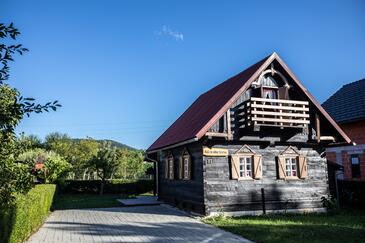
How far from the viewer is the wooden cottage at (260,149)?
16.0m

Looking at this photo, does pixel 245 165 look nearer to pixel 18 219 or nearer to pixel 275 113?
pixel 275 113

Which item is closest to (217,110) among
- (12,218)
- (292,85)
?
(292,85)

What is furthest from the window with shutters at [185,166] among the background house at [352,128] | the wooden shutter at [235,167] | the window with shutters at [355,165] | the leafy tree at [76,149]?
the leafy tree at [76,149]

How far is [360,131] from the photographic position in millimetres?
21922

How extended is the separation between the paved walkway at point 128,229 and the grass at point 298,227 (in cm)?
84

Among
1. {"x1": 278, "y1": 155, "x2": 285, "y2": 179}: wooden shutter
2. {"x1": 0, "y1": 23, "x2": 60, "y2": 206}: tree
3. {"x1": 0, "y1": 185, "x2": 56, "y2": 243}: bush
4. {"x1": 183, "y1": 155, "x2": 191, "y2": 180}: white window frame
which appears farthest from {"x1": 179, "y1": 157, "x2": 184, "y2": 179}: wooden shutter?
{"x1": 0, "y1": 23, "x2": 60, "y2": 206}: tree

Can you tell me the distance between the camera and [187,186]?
1798cm

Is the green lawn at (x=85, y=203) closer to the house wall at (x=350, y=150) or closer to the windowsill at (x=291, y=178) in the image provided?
the windowsill at (x=291, y=178)

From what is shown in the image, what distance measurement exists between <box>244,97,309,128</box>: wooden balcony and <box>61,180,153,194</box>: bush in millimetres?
19160

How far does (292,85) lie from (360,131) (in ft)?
23.9

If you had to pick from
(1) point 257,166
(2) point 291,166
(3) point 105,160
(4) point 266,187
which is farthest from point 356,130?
(3) point 105,160

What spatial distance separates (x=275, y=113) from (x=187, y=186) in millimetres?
5744

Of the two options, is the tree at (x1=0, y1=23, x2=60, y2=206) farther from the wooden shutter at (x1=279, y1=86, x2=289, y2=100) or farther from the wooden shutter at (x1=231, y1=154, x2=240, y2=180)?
the wooden shutter at (x1=279, y1=86, x2=289, y2=100)

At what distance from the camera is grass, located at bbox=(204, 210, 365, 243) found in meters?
11.1
